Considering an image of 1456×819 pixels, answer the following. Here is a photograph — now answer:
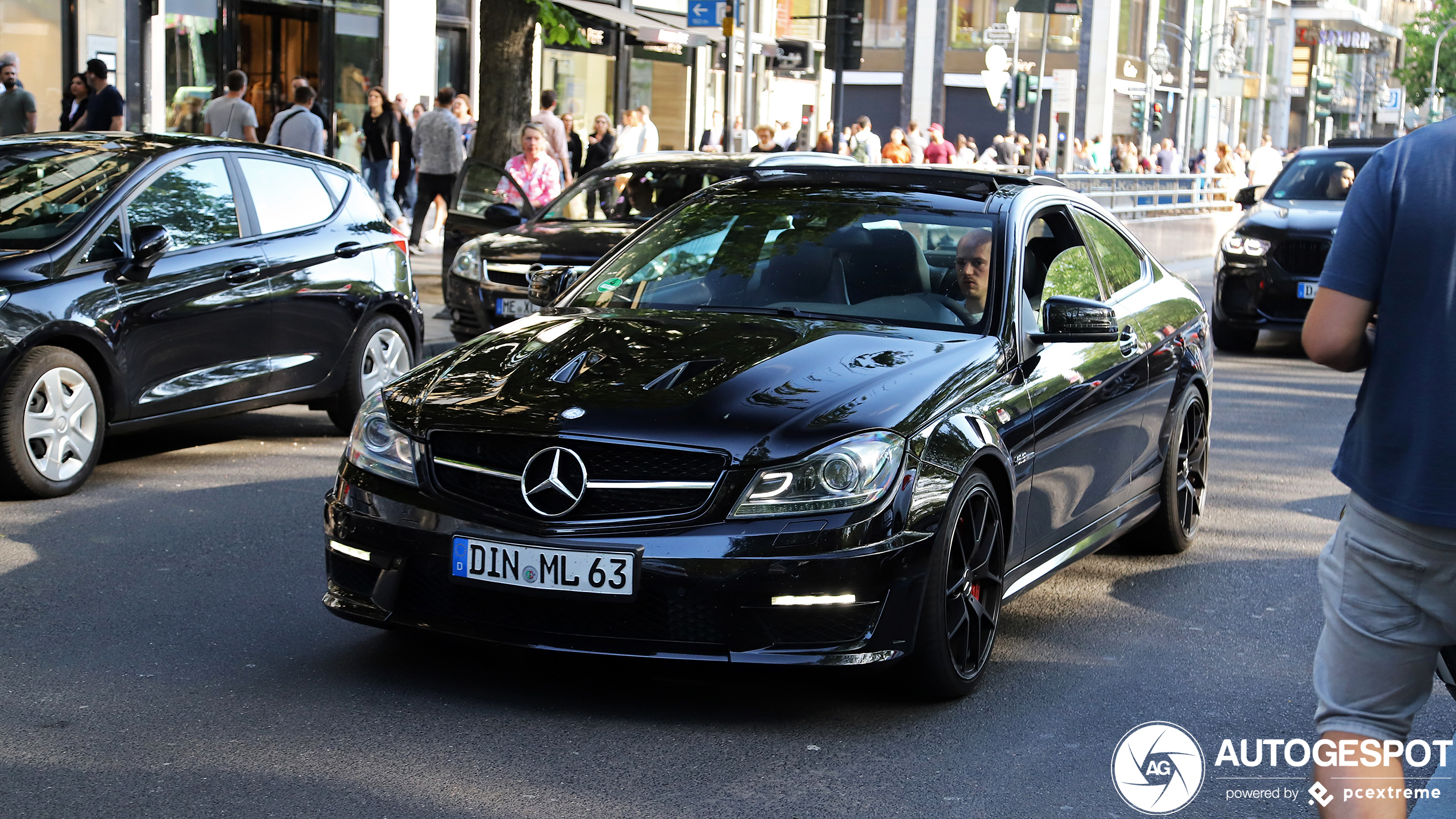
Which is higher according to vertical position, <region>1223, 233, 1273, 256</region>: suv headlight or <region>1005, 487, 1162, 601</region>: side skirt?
<region>1223, 233, 1273, 256</region>: suv headlight

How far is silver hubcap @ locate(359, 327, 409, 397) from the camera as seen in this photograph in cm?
950

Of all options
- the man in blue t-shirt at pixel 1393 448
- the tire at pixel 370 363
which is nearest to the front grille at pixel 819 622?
the man in blue t-shirt at pixel 1393 448

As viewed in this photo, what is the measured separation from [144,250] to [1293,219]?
9.77m

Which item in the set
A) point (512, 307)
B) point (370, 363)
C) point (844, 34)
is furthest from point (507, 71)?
point (370, 363)

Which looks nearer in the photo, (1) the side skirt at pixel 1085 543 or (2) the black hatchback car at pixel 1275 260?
(1) the side skirt at pixel 1085 543

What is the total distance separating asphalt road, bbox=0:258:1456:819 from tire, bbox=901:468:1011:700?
0.33 ft

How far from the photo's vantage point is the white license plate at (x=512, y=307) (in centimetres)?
1171

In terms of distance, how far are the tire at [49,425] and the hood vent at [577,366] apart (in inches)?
131

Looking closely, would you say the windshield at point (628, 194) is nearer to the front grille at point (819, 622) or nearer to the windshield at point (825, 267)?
the windshield at point (825, 267)

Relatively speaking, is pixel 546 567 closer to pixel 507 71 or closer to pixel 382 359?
pixel 382 359

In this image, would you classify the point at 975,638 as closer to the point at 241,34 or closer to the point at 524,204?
the point at 524,204

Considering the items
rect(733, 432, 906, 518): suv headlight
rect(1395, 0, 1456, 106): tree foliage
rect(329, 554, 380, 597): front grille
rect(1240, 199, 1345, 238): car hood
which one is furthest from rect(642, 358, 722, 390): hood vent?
rect(1395, 0, 1456, 106): tree foliage

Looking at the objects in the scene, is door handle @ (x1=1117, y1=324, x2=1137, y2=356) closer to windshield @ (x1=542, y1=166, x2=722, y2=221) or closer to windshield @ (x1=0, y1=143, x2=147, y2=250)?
windshield @ (x1=0, y1=143, x2=147, y2=250)

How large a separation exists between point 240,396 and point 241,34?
16.1 metres
